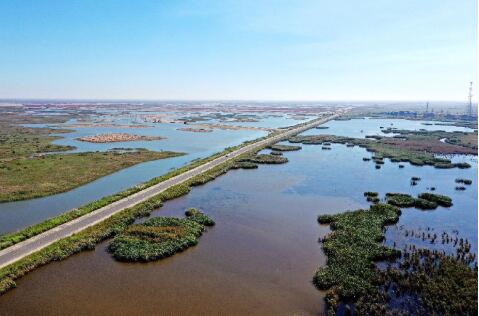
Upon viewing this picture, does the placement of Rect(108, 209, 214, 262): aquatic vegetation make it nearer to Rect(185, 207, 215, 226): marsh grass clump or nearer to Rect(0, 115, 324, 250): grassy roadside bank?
Rect(185, 207, 215, 226): marsh grass clump

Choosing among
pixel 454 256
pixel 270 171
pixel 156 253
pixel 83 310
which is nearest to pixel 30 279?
pixel 83 310

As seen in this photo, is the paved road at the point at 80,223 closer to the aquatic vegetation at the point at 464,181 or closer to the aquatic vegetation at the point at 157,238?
the aquatic vegetation at the point at 157,238

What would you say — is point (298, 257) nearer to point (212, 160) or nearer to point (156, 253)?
point (156, 253)

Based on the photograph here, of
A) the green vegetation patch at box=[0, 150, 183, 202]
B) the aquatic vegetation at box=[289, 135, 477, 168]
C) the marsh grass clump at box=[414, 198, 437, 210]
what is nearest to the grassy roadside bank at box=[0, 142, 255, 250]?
the green vegetation patch at box=[0, 150, 183, 202]

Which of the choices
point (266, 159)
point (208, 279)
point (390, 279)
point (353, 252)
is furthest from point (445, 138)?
point (208, 279)

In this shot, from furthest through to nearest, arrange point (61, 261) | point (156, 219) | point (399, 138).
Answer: point (399, 138) < point (156, 219) < point (61, 261)

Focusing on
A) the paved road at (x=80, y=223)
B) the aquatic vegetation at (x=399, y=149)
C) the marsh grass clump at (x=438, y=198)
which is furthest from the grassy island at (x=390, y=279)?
the aquatic vegetation at (x=399, y=149)

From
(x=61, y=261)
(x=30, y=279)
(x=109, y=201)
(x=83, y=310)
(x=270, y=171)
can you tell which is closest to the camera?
(x=83, y=310)
